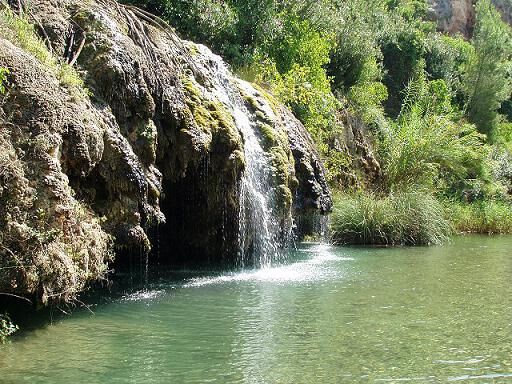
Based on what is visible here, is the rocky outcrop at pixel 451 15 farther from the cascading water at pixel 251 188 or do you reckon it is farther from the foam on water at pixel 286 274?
the foam on water at pixel 286 274

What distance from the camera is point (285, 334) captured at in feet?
23.2

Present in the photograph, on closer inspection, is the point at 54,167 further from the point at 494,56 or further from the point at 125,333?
the point at 494,56

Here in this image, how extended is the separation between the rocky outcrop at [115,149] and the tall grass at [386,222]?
2672mm

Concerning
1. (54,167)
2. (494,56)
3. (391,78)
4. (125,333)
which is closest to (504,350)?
(125,333)

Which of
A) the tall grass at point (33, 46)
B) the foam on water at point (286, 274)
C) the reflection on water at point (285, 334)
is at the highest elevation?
the tall grass at point (33, 46)

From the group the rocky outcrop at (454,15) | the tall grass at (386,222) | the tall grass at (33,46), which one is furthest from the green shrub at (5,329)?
the rocky outcrop at (454,15)

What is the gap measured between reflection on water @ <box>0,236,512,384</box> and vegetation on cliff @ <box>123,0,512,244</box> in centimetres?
707

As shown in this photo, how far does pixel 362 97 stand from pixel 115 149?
16.3m

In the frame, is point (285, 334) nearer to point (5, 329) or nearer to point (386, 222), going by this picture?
point (5, 329)

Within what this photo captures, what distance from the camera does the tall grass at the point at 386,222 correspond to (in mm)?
16547

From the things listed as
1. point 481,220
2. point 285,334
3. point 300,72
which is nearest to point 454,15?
point 481,220

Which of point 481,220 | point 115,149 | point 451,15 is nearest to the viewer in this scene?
point 115,149

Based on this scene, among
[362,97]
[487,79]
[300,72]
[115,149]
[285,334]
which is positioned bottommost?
[285,334]

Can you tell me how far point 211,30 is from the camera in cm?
1748
